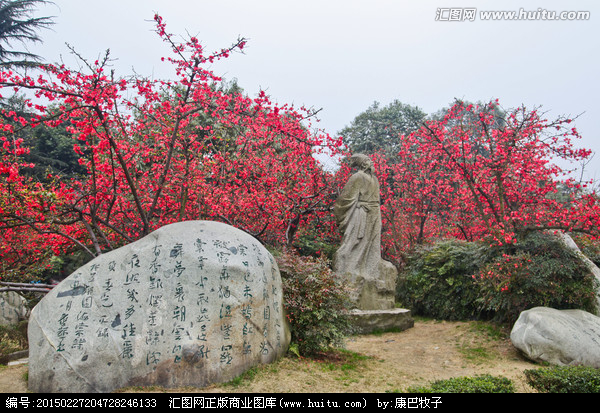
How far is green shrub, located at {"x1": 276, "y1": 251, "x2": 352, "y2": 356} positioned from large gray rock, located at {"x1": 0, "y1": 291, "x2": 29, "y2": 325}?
628 cm

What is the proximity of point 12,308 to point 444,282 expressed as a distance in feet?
32.1

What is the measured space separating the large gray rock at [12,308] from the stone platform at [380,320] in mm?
7059

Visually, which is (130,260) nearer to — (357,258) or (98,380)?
(98,380)

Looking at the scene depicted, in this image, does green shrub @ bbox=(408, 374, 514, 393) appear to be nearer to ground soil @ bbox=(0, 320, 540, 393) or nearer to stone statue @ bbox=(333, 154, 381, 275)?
ground soil @ bbox=(0, 320, 540, 393)

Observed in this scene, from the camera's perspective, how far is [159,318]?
4.32 metres

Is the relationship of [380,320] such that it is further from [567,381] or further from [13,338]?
[13,338]

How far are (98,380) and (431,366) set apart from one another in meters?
4.58

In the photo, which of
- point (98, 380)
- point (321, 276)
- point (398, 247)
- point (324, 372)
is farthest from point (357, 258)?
point (98, 380)

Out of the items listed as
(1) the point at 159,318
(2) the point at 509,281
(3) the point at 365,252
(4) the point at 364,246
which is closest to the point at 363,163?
(4) the point at 364,246

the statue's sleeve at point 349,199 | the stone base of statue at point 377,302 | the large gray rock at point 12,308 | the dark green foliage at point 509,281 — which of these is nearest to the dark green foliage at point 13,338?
the large gray rock at point 12,308

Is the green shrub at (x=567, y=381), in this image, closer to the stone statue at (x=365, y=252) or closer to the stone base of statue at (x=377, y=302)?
the stone base of statue at (x=377, y=302)

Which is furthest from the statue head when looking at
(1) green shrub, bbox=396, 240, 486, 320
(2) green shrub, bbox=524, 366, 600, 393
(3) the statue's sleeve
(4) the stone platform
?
(2) green shrub, bbox=524, 366, 600, 393

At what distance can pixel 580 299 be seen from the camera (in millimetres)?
6734

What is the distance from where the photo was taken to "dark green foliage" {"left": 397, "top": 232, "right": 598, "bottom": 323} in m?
6.73
